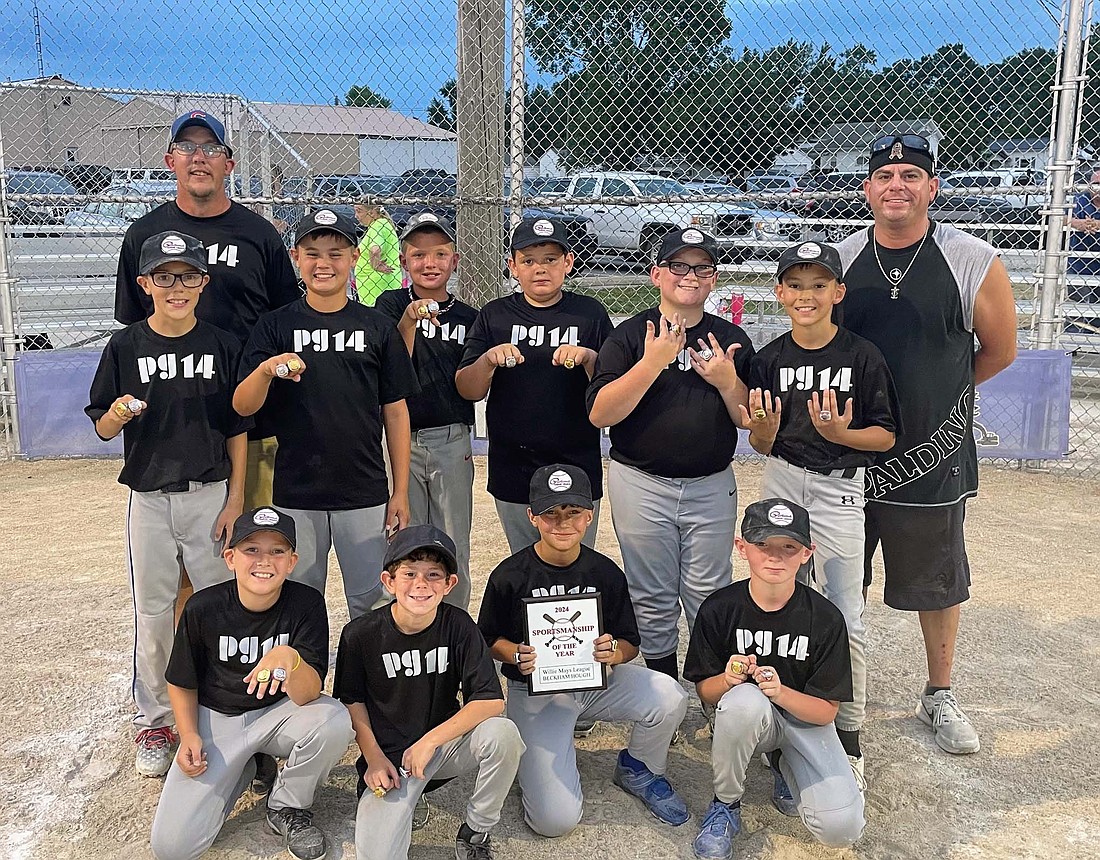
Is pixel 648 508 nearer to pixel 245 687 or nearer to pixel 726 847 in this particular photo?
pixel 726 847

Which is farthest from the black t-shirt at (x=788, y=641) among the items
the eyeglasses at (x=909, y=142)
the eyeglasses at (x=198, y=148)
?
the eyeglasses at (x=198, y=148)

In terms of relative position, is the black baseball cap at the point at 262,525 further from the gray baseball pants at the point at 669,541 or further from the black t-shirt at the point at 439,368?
the gray baseball pants at the point at 669,541

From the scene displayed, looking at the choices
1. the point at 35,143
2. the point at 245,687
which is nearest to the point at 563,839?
the point at 245,687

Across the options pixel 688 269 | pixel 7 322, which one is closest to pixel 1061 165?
pixel 688 269

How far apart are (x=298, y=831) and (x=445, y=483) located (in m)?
1.43

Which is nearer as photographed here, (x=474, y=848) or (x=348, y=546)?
(x=474, y=848)

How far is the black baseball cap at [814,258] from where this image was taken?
3.13 m

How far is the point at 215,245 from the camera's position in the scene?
3537 mm

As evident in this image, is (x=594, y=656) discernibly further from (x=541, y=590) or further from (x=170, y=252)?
(x=170, y=252)

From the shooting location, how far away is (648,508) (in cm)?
341

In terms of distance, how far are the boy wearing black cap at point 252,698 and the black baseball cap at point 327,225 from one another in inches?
38.4

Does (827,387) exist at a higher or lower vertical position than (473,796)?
higher

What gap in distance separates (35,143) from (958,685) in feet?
52.1

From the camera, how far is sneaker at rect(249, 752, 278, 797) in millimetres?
3211
